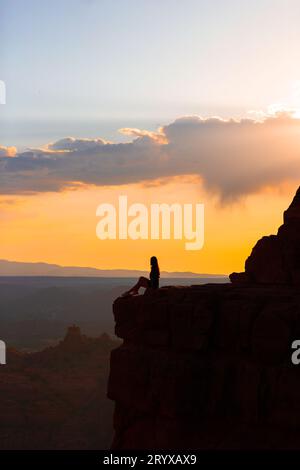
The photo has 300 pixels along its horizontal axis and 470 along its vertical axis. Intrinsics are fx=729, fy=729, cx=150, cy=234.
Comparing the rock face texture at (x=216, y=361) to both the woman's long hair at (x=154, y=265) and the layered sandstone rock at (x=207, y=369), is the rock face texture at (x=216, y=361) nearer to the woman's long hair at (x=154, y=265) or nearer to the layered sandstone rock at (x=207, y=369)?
the layered sandstone rock at (x=207, y=369)

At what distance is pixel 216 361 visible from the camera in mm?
28984

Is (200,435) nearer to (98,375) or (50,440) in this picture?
(50,440)

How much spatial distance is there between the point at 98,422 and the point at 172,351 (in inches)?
2843

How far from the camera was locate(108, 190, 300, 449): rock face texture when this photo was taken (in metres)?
26.7

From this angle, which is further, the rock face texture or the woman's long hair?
the woman's long hair

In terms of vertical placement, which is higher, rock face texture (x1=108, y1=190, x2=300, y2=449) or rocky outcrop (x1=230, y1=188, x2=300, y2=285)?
rocky outcrop (x1=230, y1=188, x2=300, y2=285)

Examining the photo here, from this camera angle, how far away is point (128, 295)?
33844mm

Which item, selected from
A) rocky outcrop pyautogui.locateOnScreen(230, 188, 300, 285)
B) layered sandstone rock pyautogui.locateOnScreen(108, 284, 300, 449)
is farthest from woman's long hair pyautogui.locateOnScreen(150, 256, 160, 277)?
rocky outcrop pyautogui.locateOnScreen(230, 188, 300, 285)

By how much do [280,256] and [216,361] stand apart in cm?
633

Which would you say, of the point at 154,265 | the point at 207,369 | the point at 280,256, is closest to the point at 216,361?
the point at 207,369

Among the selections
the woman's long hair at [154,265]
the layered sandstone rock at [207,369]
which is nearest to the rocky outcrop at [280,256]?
the layered sandstone rock at [207,369]

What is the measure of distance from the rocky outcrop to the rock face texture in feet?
0.15

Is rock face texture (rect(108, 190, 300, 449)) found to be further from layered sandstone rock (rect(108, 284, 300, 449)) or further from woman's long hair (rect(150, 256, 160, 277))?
woman's long hair (rect(150, 256, 160, 277))

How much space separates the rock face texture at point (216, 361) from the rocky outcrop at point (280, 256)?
0.05 meters
